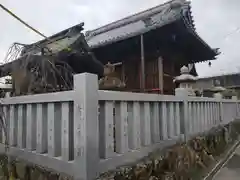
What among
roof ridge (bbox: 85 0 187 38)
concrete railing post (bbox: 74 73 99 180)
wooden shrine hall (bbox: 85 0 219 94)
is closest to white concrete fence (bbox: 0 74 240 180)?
concrete railing post (bbox: 74 73 99 180)

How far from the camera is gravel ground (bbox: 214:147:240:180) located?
362 cm

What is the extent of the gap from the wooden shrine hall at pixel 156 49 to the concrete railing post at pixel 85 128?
14.2 feet

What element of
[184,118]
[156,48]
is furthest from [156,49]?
[184,118]

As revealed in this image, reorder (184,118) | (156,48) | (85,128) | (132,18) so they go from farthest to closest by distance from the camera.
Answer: (132,18)
(156,48)
(184,118)
(85,128)

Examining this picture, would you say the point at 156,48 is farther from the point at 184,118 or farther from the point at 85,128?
the point at 85,128

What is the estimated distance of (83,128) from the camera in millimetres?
1672

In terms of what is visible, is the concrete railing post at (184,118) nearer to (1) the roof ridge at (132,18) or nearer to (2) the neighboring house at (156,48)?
(2) the neighboring house at (156,48)

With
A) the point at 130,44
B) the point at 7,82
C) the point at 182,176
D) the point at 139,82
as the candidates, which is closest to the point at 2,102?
the point at 7,82

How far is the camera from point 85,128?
65.4 inches

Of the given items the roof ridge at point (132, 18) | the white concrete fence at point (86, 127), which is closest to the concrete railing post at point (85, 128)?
the white concrete fence at point (86, 127)

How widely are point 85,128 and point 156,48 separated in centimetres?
608

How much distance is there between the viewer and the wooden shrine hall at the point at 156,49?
6168mm

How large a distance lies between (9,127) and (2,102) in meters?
0.37

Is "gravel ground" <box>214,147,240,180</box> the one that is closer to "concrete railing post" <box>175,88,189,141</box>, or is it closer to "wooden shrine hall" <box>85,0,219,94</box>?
"concrete railing post" <box>175,88,189,141</box>
